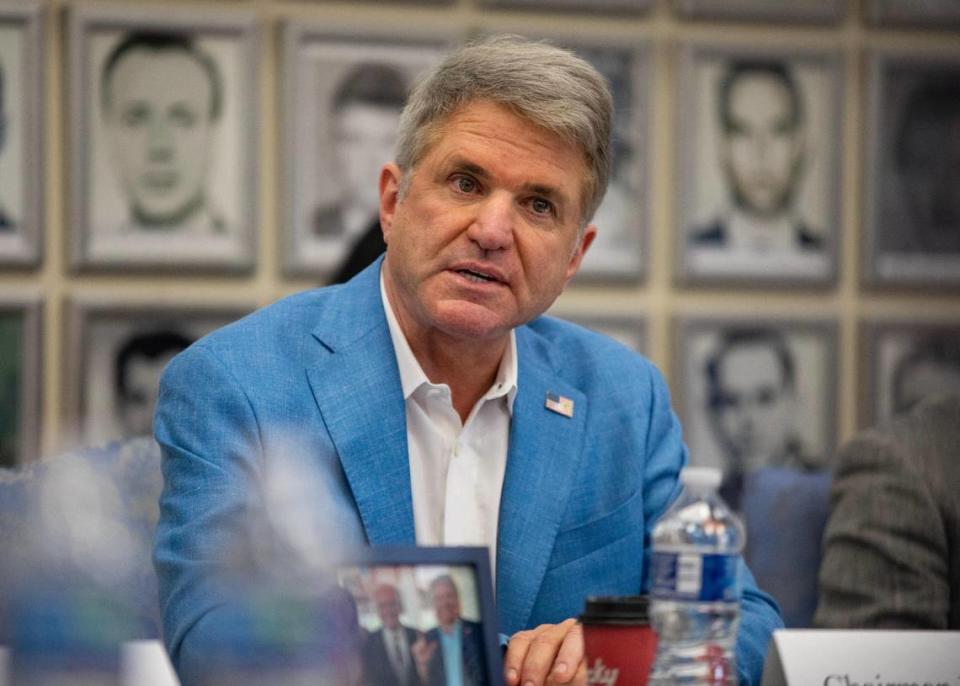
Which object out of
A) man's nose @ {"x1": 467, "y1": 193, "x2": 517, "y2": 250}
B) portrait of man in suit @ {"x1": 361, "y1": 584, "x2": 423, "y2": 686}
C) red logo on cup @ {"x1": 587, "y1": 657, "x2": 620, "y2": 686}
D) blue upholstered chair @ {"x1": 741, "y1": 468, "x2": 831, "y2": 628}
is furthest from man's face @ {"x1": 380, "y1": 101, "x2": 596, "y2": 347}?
blue upholstered chair @ {"x1": 741, "y1": 468, "x2": 831, "y2": 628}

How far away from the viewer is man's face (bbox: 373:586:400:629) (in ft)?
3.65

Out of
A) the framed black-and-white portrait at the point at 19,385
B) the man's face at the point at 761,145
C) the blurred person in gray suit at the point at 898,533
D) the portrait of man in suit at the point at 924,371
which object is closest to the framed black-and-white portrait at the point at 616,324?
the man's face at the point at 761,145

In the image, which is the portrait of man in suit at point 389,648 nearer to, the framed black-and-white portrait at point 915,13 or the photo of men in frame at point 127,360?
the photo of men in frame at point 127,360

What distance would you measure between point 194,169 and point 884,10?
6.32ft

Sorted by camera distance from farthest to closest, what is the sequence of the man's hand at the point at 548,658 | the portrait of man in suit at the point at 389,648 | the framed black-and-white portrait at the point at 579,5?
1. the framed black-and-white portrait at the point at 579,5
2. the man's hand at the point at 548,658
3. the portrait of man in suit at the point at 389,648

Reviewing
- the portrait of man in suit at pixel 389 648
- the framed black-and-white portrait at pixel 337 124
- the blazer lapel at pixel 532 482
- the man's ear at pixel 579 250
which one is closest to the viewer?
the portrait of man in suit at pixel 389 648

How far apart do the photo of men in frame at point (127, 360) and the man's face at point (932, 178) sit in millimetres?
1938

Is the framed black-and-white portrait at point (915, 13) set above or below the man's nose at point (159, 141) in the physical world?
above

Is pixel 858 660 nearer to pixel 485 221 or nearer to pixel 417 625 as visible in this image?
pixel 417 625

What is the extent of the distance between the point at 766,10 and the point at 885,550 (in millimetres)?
1860

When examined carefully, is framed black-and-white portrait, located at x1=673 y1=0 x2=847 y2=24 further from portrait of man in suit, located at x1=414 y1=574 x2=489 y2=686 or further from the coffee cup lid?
portrait of man in suit, located at x1=414 y1=574 x2=489 y2=686

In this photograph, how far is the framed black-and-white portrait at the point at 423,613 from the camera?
3.61 ft

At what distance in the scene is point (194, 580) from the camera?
4.97 ft

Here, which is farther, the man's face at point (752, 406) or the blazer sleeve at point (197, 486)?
the man's face at point (752, 406)
